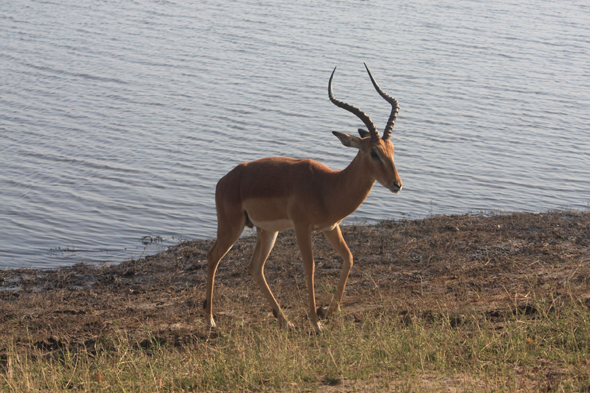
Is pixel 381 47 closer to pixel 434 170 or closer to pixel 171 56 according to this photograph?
pixel 171 56

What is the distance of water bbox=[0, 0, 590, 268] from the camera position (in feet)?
39.0

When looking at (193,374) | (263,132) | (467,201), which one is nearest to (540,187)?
(467,201)

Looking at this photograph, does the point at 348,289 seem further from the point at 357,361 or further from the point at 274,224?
the point at 357,361

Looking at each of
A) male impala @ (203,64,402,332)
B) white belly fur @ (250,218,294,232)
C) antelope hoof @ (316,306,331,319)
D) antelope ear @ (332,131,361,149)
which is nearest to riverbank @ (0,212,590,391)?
antelope hoof @ (316,306,331,319)

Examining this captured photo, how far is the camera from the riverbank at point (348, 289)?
624 centimetres

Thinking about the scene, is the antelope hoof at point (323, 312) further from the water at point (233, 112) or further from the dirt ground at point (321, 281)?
the water at point (233, 112)

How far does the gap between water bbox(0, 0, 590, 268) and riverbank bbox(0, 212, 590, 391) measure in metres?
1.28

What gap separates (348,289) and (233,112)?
423 inches

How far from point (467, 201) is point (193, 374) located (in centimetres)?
878

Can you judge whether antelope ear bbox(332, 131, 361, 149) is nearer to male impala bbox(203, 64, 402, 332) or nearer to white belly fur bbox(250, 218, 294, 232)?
male impala bbox(203, 64, 402, 332)

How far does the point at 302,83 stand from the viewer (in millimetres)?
20547

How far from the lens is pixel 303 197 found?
6.47 m

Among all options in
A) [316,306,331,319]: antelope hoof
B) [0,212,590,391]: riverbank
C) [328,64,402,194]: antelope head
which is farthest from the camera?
[316,306,331,319]: antelope hoof

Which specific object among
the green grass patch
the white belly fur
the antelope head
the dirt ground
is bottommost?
the dirt ground
